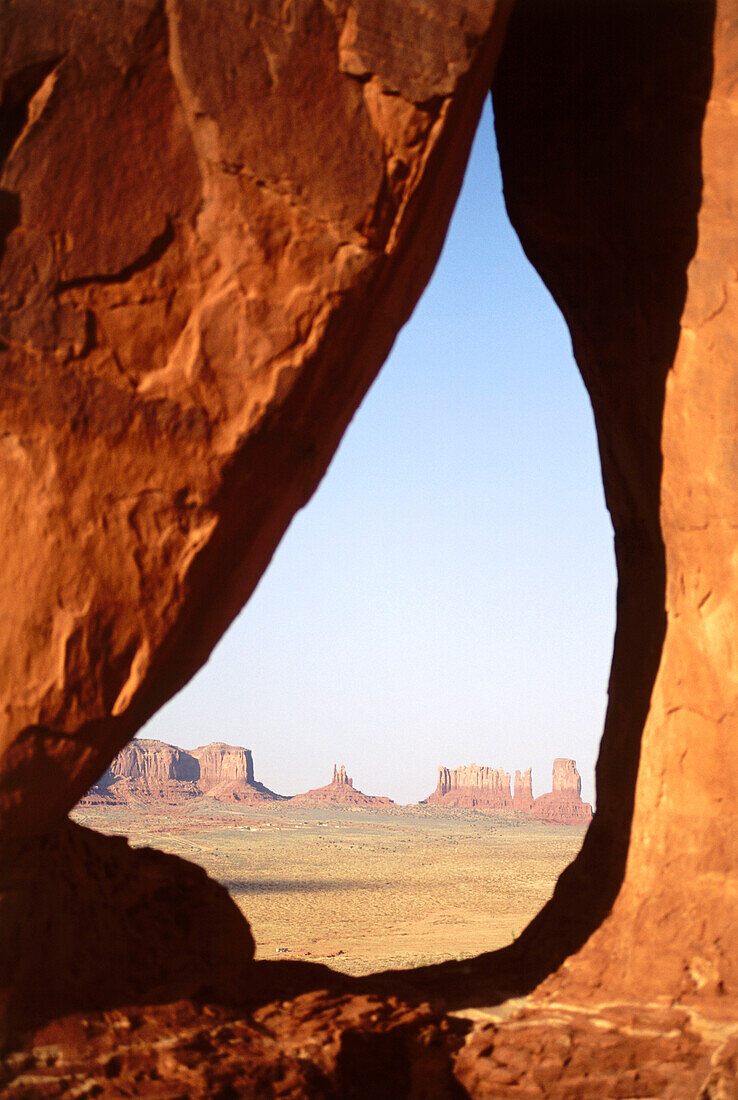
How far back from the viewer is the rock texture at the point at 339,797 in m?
80.9

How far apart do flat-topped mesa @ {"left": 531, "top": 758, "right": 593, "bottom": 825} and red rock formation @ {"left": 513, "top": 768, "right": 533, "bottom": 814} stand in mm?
1200

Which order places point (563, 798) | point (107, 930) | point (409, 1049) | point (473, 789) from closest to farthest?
point (107, 930) → point (409, 1049) → point (563, 798) → point (473, 789)

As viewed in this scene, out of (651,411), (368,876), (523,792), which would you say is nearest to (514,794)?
(523,792)

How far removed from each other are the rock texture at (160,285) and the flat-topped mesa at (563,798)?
246 ft

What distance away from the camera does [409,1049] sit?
4.32m

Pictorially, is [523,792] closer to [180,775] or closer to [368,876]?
[180,775]

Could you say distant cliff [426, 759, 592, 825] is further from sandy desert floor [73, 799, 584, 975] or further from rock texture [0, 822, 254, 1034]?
rock texture [0, 822, 254, 1034]

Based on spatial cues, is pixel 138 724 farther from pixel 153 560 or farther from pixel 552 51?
pixel 552 51

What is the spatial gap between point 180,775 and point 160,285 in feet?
266

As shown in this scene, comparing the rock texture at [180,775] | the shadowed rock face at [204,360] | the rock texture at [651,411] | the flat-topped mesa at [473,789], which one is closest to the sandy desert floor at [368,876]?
the rock texture at [651,411]

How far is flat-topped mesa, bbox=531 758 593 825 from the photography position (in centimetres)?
7650

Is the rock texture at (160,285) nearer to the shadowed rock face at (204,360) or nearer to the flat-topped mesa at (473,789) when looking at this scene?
the shadowed rock face at (204,360)

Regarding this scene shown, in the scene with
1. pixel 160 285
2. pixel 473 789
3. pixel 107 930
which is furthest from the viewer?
pixel 473 789

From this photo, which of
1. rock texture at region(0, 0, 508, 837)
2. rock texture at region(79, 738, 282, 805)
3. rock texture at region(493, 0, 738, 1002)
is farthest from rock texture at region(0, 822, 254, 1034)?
rock texture at region(79, 738, 282, 805)
